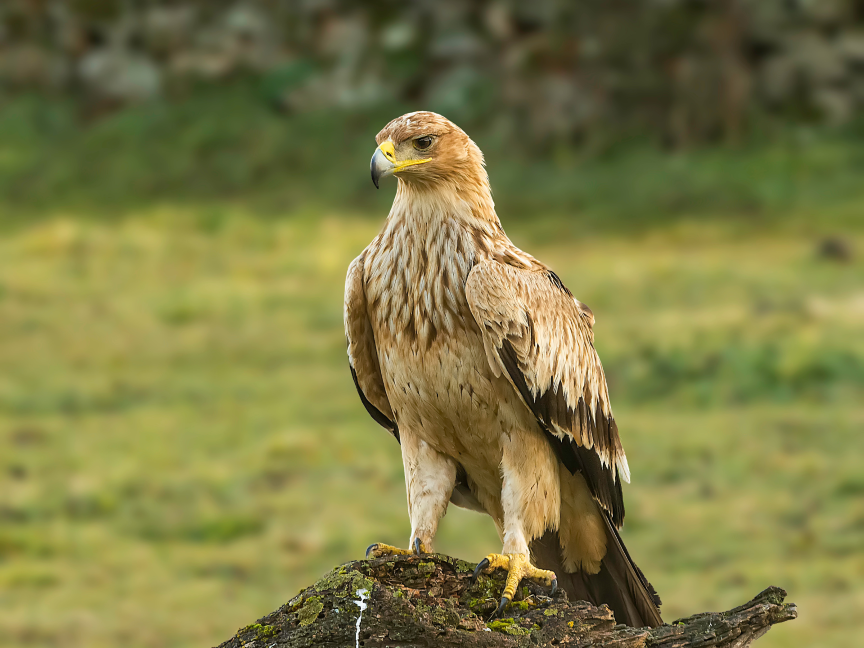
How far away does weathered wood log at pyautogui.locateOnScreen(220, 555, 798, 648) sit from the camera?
4.10m

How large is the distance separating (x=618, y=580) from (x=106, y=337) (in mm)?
9925

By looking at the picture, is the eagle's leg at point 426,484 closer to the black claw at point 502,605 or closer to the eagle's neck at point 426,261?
the eagle's neck at point 426,261

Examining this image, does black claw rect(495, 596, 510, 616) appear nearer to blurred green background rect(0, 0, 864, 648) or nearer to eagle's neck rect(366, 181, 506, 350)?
eagle's neck rect(366, 181, 506, 350)

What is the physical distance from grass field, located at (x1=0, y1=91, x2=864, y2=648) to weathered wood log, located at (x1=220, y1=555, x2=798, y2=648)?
14.4ft

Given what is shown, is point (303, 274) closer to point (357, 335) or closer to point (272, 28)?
point (272, 28)

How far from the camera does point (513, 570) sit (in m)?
4.63

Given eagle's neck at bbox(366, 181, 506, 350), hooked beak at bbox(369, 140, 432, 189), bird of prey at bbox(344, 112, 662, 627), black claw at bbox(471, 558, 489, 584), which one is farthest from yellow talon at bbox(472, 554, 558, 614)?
hooked beak at bbox(369, 140, 432, 189)

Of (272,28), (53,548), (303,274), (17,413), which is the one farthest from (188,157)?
(53,548)

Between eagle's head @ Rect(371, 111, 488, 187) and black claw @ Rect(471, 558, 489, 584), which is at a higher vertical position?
eagle's head @ Rect(371, 111, 488, 187)

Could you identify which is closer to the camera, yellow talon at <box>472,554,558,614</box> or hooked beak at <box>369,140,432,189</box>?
yellow talon at <box>472,554,558,614</box>

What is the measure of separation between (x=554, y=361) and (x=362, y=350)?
34.8 inches

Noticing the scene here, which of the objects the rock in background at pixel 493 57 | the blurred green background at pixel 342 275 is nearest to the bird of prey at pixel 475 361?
the blurred green background at pixel 342 275

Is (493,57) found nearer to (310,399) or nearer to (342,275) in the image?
(342,275)

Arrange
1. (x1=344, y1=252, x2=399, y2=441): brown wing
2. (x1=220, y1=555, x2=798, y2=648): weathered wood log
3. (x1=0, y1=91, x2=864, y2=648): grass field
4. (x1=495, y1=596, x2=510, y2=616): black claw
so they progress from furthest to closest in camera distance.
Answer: (x1=0, y1=91, x2=864, y2=648): grass field, (x1=344, y1=252, x2=399, y2=441): brown wing, (x1=495, y1=596, x2=510, y2=616): black claw, (x1=220, y1=555, x2=798, y2=648): weathered wood log
